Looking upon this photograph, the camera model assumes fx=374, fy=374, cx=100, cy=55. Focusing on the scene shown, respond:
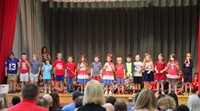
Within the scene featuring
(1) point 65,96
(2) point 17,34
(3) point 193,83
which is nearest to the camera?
(1) point 65,96

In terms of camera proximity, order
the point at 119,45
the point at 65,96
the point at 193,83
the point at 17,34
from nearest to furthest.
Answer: the point at 65,96 < the point at 193,83 < the point at 17,34 < the point at 119,45

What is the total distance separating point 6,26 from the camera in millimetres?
13547

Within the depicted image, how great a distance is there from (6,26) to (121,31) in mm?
5279

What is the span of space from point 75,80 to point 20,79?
2.11 meters

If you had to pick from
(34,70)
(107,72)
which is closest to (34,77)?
(34,70)

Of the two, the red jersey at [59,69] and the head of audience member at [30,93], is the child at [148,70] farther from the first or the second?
A: the head of audience member at [30,93]

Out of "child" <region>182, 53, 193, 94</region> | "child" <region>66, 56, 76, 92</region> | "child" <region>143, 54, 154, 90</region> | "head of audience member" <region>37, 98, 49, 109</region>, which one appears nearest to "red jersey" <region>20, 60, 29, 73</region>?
"child" <region>66, 56, 76, 92</region>

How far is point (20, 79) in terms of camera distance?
13.5 metres

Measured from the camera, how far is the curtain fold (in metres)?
13.4

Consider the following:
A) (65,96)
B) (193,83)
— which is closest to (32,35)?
(65,96)

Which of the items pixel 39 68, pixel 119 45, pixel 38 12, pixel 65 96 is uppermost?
pixel 38 12

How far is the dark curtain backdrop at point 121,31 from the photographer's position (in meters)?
15.9

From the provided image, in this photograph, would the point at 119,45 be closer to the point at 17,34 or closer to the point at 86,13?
the point at 86,13

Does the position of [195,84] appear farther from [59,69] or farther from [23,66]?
[23,66]
